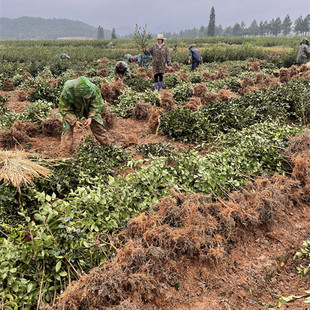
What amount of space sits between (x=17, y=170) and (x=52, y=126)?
9.86ft

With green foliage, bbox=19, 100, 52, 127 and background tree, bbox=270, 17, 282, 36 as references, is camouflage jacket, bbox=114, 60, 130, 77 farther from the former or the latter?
background tree, bbox=270, 17, 282, 36

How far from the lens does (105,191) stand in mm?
3428

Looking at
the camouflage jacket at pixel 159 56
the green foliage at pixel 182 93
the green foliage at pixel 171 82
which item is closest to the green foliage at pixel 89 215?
the green foliage at pixel 182 93

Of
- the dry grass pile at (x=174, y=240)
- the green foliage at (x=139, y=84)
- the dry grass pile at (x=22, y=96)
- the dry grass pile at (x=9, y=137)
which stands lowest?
the dry grass pile at (x=174, y=240)

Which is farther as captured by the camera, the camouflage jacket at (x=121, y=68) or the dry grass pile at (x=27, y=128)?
the camouflage jacket at (x=121, y=68)

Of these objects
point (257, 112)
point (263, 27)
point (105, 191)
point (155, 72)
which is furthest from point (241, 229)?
point (263, 27)

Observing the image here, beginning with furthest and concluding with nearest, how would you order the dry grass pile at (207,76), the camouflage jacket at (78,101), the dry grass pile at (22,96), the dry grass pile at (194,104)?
1. the dry grass pile at (207,76)
2. the dry grass pile at (22,96)
3. the dry grass pile at (194,104)
4. the camouflage jacket at (78,101)

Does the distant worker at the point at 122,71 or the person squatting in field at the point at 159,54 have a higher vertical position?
the person squatting in field at the point at 159,54

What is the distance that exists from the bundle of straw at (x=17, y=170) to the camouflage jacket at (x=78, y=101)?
4.47ft

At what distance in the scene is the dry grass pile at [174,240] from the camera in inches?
92.4

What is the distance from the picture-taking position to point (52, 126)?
602 cm

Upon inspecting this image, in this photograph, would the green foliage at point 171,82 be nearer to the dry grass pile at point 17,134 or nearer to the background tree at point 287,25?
the dry grass pile at point 17,134

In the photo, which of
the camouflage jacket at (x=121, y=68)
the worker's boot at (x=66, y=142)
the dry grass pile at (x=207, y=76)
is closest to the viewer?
the worker's boot at (x=66, y=142)

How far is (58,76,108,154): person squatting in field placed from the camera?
4418mm
